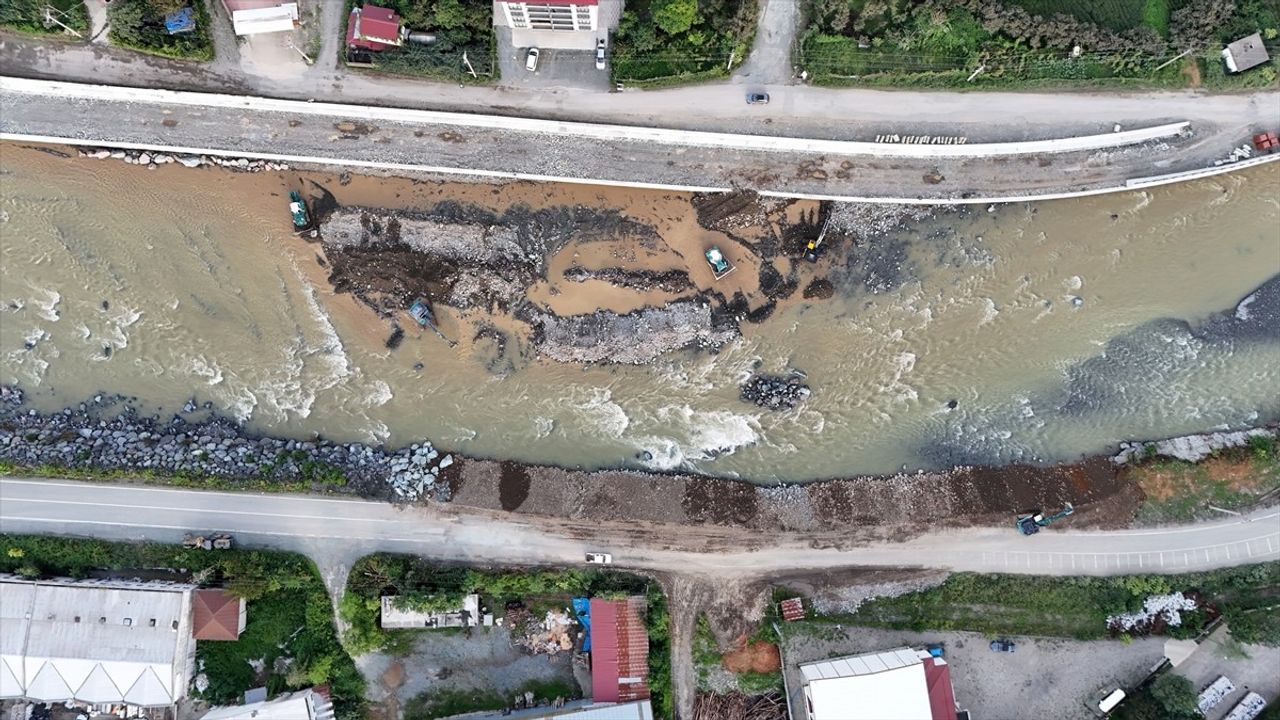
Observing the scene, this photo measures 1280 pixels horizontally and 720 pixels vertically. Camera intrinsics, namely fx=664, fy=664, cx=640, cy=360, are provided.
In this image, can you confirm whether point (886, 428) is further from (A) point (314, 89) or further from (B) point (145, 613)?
(B) point (145, 613)

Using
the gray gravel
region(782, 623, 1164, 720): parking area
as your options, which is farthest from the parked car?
the gray gravel

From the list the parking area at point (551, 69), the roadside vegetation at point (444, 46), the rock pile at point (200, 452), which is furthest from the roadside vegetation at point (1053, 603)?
the roadside vegetation at point (444, 46)

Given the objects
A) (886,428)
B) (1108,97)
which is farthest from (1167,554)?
(1108,97)

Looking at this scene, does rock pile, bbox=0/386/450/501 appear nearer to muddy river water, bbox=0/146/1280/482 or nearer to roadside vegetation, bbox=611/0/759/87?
muddy river water, bbox=0/146/1280/482

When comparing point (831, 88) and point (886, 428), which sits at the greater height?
point (831, 88)

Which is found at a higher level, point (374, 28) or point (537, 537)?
point (374, 28)

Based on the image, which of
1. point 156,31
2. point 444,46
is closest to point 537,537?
point 444,46

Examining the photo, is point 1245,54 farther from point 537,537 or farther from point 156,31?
point 156,31
